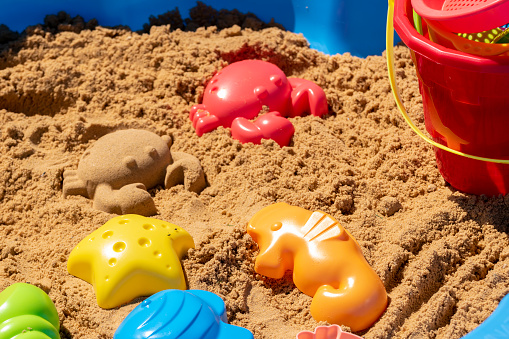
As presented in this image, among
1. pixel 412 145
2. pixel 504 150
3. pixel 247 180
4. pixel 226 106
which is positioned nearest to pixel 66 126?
pixel 226 106

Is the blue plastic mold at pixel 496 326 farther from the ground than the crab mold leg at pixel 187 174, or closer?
closer

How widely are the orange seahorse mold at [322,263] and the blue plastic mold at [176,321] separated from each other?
0.66 feet

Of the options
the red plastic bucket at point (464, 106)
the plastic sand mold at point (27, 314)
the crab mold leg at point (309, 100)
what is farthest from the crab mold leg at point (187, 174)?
the red plastic bucket at point (464, 106)

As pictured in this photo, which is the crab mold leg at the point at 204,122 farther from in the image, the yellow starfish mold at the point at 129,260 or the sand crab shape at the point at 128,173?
the yellow starfish mold at the point at 129,260

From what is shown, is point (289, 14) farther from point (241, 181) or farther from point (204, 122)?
point (241, 181)

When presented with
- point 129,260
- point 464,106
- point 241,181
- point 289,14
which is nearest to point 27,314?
point 129,260

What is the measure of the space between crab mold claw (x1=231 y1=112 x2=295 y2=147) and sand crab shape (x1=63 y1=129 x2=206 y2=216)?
0.16 m

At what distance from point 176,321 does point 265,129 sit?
2.32 ft

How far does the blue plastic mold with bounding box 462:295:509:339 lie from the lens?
1148 millimetres

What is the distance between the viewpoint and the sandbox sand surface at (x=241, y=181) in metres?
1.33

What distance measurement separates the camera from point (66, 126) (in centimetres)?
184

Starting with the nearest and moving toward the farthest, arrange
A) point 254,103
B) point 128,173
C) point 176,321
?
point 176,321, point 128,173, point 254,103

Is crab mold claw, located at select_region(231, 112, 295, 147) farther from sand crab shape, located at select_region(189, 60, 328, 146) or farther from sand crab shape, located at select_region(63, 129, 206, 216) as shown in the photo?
sand crab shape, located at select_region(63, 129, 206, 216)

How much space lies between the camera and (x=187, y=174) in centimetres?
164
